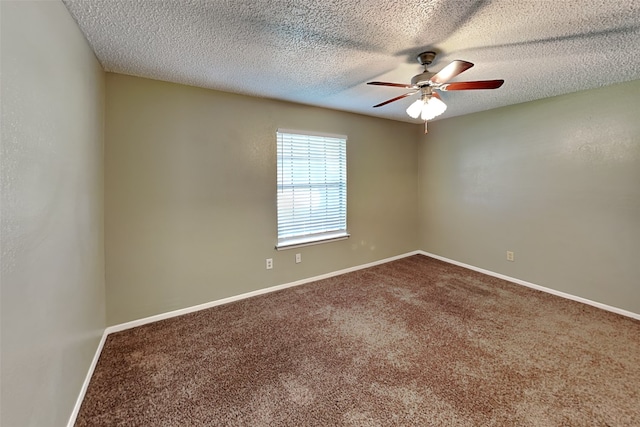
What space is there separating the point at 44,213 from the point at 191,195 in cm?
147

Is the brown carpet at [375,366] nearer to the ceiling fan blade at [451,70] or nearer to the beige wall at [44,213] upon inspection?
the beige wall at [44,213]

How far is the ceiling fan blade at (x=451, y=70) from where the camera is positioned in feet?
5.24

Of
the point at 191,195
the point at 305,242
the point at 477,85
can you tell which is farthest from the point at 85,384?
the point at 477,85

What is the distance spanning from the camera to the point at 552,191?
3094mm

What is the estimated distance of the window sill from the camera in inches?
128

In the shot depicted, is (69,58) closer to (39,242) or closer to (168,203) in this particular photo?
(39,242)

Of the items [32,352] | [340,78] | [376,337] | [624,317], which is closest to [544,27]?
[340,78]

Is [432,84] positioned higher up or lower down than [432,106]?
higher up

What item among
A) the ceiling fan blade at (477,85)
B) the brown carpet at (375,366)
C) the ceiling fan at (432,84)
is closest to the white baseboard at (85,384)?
the brown carpet at (375,366)

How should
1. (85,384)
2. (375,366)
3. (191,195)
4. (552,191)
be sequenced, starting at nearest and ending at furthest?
(85,384)
(375,366)
(191,195)
(552,191)

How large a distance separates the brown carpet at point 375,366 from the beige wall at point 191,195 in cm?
35

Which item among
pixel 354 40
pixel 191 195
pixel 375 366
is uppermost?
pixel 354 40

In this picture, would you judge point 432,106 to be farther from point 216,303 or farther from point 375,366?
point 216,303

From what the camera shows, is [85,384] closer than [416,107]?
Yes
